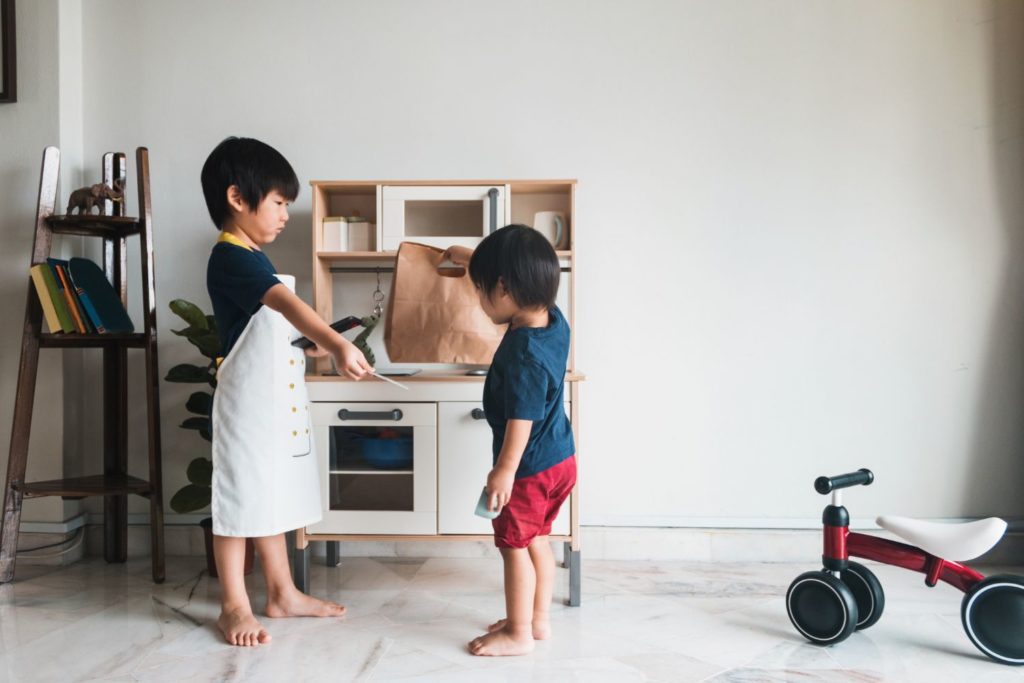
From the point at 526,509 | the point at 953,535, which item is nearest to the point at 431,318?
the point at 526,509

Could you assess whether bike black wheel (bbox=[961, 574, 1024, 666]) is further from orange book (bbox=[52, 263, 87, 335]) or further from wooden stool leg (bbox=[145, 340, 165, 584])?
orange book (bbox=[52, 263, 87, 335])

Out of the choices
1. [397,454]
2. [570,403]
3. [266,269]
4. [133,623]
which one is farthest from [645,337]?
[133,623]

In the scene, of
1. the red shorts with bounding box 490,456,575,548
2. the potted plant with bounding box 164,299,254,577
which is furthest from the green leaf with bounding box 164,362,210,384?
A: the red shorts with bounding box 490,456,575,548

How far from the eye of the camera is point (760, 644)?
189 cm

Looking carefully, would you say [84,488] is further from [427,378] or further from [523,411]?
[523,411]

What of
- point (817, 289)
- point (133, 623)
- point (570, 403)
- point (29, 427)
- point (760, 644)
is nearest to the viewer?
point (760, 644)

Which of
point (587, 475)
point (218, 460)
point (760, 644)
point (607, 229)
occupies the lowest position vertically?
point (760, 644)

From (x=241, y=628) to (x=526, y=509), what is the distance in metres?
0.81

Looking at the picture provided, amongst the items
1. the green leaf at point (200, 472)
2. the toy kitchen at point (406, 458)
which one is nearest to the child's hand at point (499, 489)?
the toy kitchen at point (406, 458)

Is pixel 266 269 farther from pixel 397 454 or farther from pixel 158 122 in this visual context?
pixel 158 122

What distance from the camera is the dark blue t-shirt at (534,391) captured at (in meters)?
1.75

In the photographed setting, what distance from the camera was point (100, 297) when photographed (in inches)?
97.0

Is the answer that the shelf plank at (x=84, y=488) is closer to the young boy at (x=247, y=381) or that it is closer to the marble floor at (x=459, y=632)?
the marble floor at (x=459, y=632)

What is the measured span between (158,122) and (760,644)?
260cm
